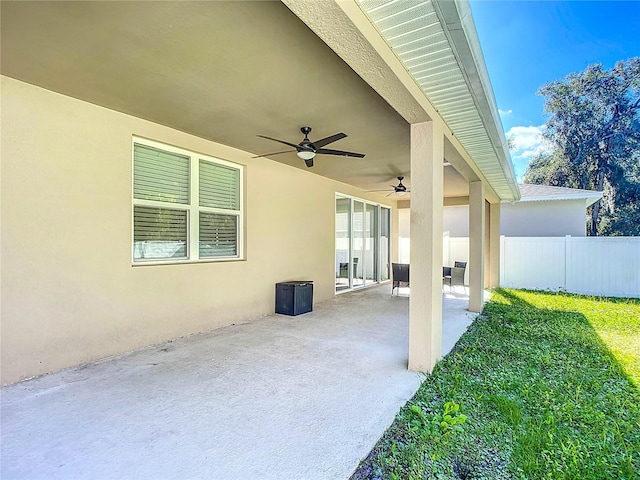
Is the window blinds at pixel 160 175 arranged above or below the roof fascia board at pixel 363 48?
below

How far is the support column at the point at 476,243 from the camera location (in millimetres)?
5785

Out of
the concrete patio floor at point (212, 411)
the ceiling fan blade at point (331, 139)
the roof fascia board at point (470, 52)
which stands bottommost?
the concrete patio floor at point (212, 411)

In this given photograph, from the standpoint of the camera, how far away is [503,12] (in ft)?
44.9

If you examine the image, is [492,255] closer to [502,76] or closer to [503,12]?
[503,12]

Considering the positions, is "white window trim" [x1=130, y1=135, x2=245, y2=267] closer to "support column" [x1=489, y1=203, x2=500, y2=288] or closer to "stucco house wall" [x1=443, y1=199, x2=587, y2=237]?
"support column" [x1=489, y1=203, x2=500, y2=288]

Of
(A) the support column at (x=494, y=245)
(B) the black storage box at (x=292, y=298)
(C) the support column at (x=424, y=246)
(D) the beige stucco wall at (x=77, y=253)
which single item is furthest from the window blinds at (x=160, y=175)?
(A) the support column at (x=494, y=245)

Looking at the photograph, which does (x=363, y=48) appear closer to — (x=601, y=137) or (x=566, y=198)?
(x=566, y=198)

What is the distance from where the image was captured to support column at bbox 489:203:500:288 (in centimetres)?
852

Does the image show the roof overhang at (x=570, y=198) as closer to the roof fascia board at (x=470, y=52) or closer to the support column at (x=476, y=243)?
the support column at (x=476, y=243)

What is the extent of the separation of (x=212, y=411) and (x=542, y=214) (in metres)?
11.9

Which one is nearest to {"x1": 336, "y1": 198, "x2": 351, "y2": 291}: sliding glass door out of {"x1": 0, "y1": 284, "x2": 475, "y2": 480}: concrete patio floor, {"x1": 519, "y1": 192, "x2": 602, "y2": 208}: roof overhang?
{"x1": 0, "y1": 284, "x2": 475, "y2": 480}: concrete patio floor

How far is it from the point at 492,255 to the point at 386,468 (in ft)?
26.4

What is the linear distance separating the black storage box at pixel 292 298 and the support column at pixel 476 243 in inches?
123

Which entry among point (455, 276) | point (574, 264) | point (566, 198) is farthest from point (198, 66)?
point (566, 198)
